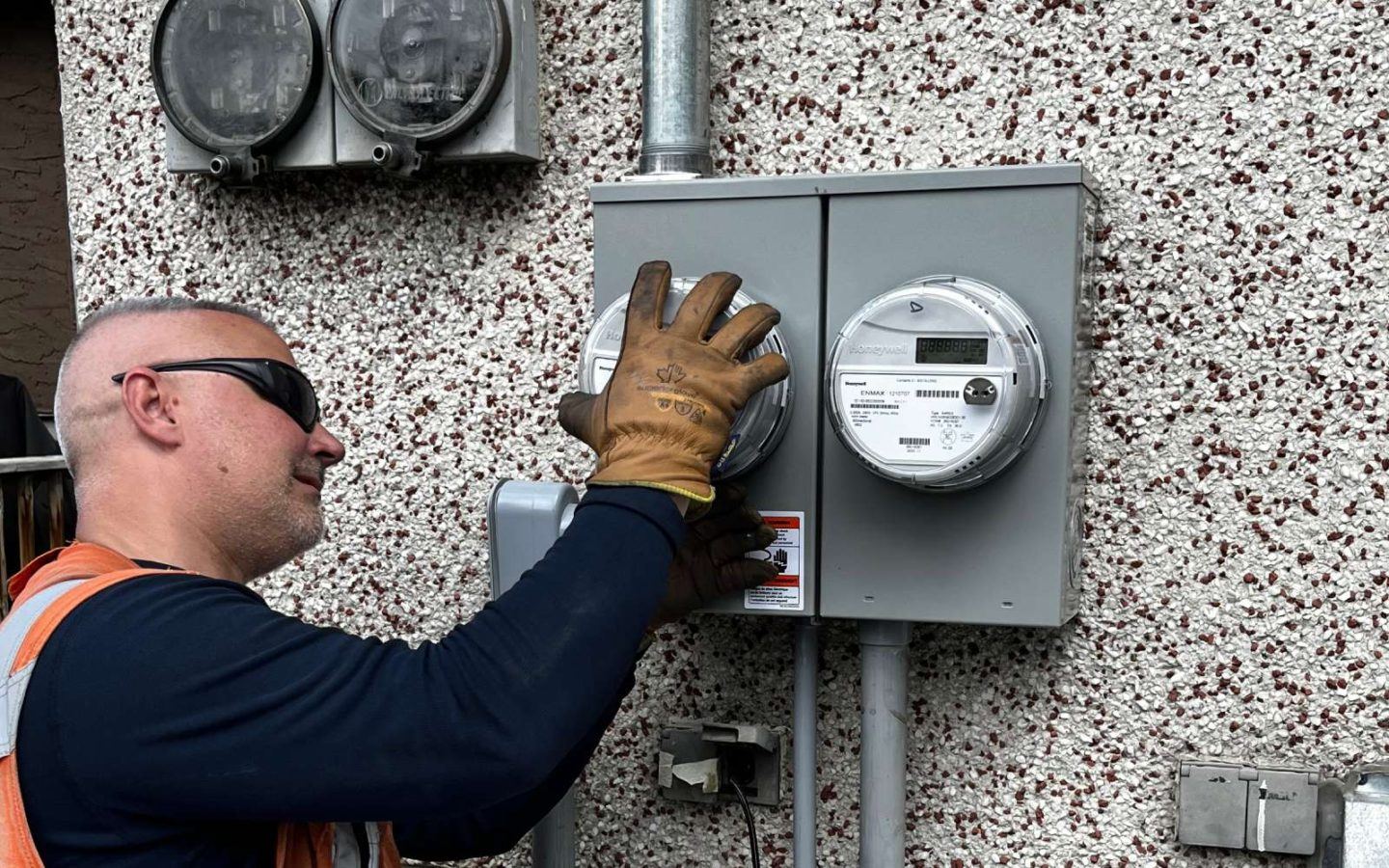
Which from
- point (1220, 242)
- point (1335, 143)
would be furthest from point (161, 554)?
point (1335, 143)

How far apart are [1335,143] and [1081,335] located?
38 cm

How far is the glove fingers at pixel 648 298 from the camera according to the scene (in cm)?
121

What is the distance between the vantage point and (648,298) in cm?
123

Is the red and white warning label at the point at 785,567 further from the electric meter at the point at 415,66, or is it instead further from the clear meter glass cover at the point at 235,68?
the clear meter glass cover at the point at 235,68

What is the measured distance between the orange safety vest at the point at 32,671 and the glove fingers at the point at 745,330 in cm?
58

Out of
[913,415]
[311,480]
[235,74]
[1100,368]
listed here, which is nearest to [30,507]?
[235,74]

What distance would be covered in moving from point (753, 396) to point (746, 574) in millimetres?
218

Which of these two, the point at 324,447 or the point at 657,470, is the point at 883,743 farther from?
the point at 324,447

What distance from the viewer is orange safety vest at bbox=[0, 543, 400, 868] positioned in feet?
3.29

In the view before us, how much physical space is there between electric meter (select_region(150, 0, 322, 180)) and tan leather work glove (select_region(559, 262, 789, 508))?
728mm

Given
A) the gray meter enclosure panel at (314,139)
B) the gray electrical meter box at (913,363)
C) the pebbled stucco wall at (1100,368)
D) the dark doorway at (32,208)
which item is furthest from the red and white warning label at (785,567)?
the dark doorway at (32,208)

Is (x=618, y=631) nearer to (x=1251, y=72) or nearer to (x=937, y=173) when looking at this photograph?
(x=937, y=173)

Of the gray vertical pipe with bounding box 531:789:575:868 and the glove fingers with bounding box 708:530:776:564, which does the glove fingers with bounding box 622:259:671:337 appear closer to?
the glove fingers with bounding box 708:530:776:564

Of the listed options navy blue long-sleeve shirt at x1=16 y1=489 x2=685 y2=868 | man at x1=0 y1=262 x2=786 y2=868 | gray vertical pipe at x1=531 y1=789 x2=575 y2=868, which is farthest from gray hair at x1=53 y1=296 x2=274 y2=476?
gray vertical pipe at x1=531 y1=789 x2=575 y2=868
